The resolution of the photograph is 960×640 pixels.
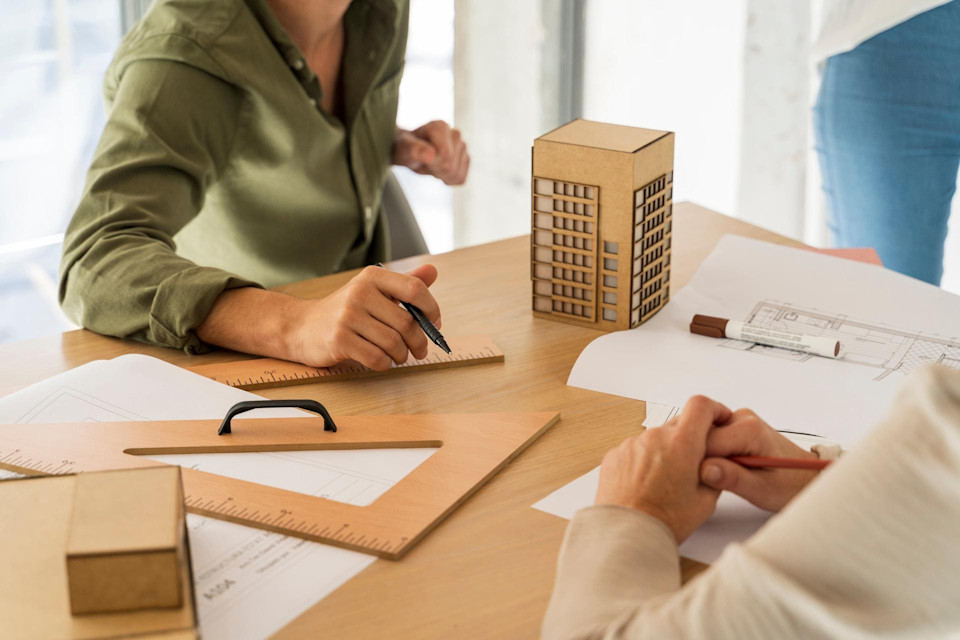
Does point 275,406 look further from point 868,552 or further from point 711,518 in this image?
point 868,552

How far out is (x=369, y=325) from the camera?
1.02 metres

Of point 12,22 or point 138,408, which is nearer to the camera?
point 138,408

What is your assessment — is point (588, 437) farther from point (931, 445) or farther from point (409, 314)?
point (931, 445)

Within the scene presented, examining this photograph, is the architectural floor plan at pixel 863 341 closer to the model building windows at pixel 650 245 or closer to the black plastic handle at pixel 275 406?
the model building windows at pixel 650 245

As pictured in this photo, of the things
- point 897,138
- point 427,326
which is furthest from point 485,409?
point 897,138

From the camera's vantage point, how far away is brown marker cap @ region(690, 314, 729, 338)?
1130 millimetres

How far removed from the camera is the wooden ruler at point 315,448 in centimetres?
74

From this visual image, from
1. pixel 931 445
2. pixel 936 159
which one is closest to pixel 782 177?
pixel 936 159

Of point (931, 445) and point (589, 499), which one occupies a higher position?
point (931, 445)

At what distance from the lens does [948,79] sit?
185 cm

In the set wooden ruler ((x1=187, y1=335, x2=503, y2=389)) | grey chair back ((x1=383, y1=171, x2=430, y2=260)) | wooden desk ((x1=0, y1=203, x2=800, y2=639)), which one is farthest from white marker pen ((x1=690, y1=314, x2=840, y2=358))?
grey chair back ((x1=383, y1=171, x2=430, y2=260))

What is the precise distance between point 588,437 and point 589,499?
119 mm

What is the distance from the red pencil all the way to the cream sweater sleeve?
25 cm

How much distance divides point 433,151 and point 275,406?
2.91 feet
